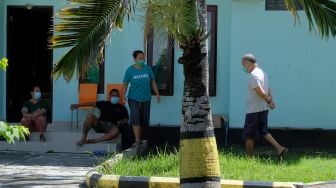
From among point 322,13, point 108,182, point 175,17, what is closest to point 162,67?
point 108,182

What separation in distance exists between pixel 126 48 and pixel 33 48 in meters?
2.97

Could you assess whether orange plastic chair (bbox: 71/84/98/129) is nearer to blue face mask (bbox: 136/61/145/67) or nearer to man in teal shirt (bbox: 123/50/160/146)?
man in teal shirt (bbox: 123/50/160/146)

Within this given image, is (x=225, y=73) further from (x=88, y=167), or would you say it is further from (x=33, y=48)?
(x=33, y=48)

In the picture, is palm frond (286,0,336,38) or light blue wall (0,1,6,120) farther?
light blue wall (0,1,6,120)

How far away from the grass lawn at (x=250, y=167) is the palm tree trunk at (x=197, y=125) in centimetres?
263

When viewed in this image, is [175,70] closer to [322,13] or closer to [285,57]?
[285,57]

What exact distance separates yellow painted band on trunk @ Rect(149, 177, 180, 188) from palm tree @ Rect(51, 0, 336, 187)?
2.13m

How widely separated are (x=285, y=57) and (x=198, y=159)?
21.5 feet

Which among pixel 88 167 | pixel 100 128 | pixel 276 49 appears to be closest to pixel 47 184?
pixel 88 167

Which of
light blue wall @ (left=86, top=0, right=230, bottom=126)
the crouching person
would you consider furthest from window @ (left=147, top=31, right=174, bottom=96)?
the crouching person

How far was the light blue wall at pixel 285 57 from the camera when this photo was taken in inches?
477

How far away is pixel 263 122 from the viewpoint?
10.4 metres

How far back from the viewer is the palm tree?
594 centimetres

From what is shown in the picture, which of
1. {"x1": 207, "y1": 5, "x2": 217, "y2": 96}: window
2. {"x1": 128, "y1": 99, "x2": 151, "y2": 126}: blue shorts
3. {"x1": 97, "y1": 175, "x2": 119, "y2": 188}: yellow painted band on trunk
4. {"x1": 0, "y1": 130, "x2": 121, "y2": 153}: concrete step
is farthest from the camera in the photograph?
{"x1": 207, "y1": 5, "x2": 217, "y2": 96}: window
